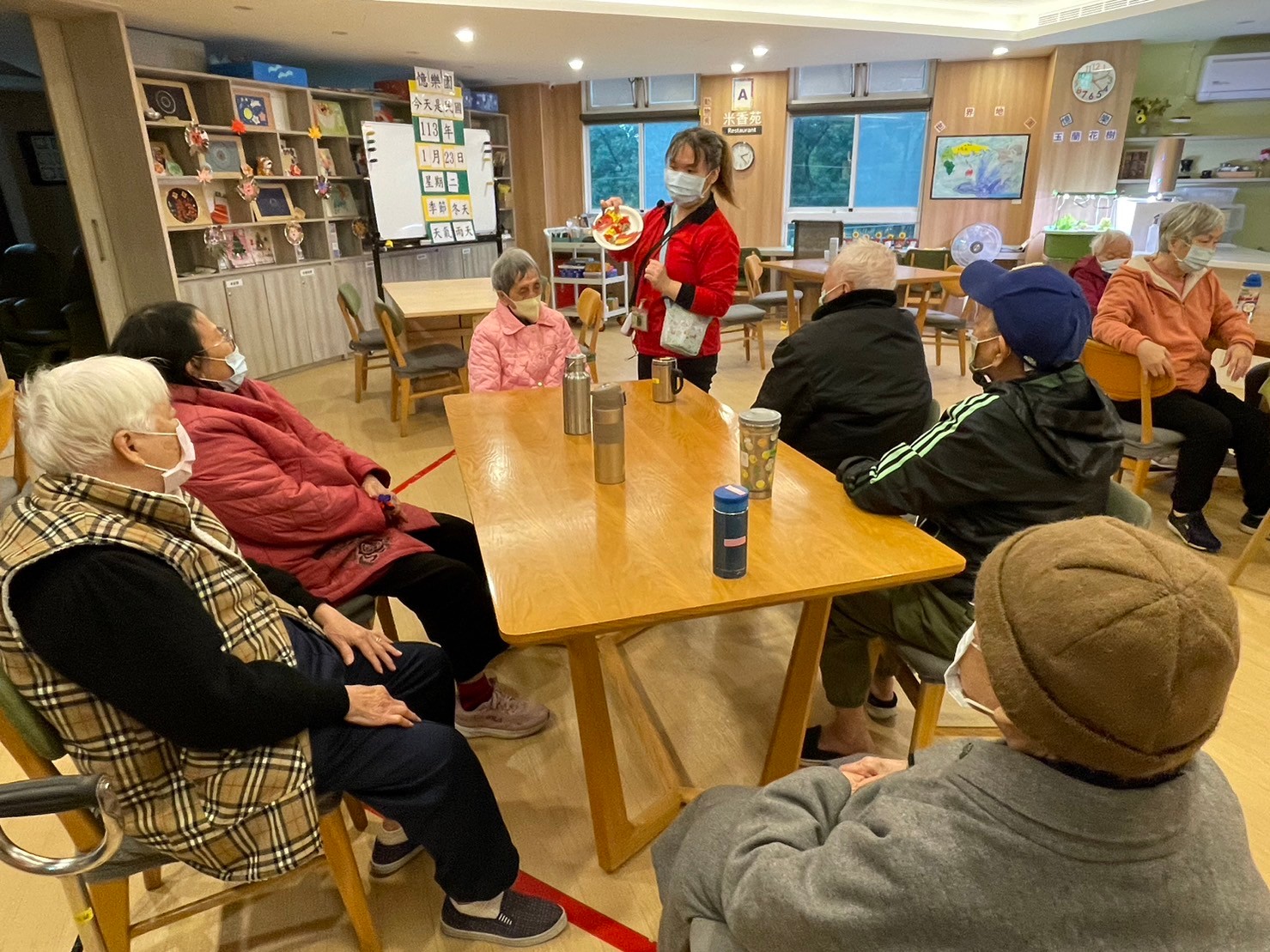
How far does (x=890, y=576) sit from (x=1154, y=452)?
7.45 feet

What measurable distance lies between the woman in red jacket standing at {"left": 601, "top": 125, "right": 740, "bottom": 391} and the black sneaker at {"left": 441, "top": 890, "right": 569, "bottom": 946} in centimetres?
195

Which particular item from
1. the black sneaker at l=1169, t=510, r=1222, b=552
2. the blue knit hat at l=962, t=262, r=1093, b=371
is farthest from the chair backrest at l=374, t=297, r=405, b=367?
A: the black sneaker at l=1169, t=510, r=1222, b=552

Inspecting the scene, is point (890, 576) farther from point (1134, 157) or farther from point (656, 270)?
point (1134, 157)

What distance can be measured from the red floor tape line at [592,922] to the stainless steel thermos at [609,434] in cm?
92

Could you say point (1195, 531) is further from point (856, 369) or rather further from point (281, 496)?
point (281, 496)

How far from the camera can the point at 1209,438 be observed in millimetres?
3025

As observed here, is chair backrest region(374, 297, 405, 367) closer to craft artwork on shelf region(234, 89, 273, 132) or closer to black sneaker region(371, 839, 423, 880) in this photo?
craft artwork on shelf region(234, 89, 273, 132)

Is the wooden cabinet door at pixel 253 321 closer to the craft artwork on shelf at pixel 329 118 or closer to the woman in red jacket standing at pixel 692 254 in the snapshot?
the craft artwork on shelf at pixel 329 118

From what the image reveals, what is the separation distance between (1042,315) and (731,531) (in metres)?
0.75

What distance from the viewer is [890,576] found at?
1.40 m

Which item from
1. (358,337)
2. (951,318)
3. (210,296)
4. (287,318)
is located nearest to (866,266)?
(358,337)

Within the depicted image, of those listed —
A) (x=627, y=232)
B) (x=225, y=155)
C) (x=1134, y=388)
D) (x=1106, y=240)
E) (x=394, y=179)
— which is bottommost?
(x=1134, y=388)

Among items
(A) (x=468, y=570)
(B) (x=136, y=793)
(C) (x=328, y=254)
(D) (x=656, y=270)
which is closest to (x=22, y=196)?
(C) (x=328, y=254)

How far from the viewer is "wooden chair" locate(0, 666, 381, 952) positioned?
44.3 inches
